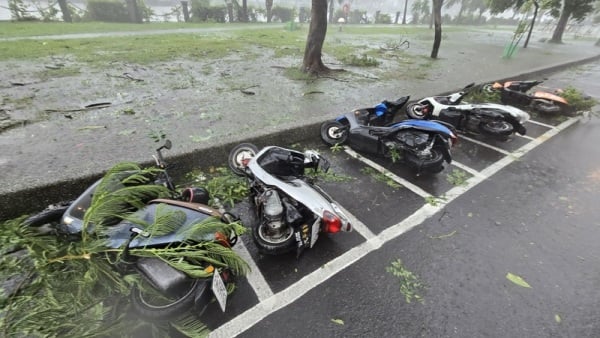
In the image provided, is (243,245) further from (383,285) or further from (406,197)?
(406,197)

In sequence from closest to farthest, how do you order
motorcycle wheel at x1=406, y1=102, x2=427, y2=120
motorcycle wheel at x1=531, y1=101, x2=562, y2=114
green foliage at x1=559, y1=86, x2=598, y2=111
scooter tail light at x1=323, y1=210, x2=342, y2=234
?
scooter tail light at x1=323, y1=210, x2=342, y2=234, motorcycle wheel at x1=406, y1=102, x2=427, y2=120, motorcycle wheel at x1=531, y1=101, x2=562, y2=114, green foliage at x1=559, y1=86, x2=598, y2=111

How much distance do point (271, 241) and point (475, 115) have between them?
5.14 m

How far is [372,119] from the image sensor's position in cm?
530

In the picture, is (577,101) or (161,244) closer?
(161,244)

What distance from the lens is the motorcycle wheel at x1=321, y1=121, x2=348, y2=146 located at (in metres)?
5.11

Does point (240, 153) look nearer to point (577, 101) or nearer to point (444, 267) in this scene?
point (444, 267)

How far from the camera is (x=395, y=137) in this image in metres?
4.47

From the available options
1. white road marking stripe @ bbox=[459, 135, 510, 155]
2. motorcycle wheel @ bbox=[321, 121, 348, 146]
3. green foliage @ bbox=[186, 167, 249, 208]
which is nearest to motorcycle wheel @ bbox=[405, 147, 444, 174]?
motorcycle wheel @ bbox=[321, 121, 348, 146]

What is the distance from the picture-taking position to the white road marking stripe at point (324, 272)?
2.23 m

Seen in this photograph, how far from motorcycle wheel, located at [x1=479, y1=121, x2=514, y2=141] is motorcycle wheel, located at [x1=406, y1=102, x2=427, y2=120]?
1.14 m

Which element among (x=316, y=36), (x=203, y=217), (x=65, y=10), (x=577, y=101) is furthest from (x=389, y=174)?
(x=65, y=10)

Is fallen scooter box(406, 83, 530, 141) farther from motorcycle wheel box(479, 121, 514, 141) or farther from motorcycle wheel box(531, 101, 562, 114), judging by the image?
motorcycle wheel box(531, 101, 562, 114)

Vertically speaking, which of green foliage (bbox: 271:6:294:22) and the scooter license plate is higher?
green foliage (bbox: 271:6:294:22)

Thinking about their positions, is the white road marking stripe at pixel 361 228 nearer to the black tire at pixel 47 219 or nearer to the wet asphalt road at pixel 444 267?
the wet asphalt road at pixel 444 267
